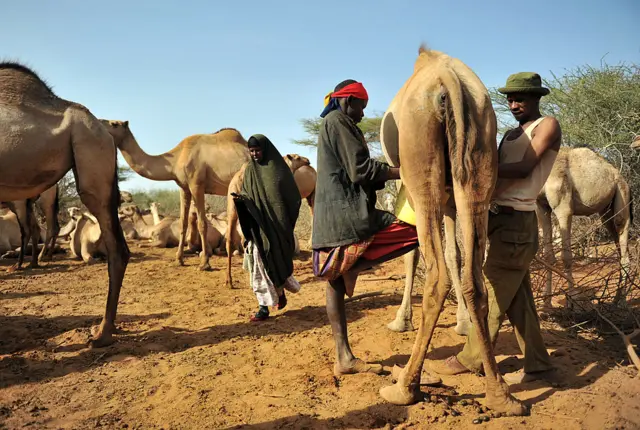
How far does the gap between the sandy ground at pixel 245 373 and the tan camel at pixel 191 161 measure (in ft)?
13.5

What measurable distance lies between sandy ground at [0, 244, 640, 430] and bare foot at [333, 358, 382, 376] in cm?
6

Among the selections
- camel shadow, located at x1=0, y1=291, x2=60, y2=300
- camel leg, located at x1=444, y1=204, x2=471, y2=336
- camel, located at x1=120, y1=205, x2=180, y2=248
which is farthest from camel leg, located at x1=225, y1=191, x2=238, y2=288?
camel, located at x1=120, y1=205, x2=180, y2=248

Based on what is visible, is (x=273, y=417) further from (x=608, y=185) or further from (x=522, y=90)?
(x=608, y=185)

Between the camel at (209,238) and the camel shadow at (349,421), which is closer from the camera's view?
the camel shadow at (349,421)

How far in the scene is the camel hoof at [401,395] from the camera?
3.15 m

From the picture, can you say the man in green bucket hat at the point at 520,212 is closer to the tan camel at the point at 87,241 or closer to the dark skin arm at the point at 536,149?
the dark skin arm at the point at 536,149

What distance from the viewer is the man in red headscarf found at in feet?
11.1

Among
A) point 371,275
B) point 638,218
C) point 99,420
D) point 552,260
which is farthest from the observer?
point 638,218

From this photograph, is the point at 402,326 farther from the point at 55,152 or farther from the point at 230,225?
the point at 55,152

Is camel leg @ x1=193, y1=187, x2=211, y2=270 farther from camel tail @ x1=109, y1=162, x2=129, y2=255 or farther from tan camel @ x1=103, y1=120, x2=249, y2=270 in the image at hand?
camel tail @ x1=109, y1=162, x2=129, y2=255

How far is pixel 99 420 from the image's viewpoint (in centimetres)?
321

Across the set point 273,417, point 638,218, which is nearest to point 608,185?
point 638,218

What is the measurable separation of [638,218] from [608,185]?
329 cm

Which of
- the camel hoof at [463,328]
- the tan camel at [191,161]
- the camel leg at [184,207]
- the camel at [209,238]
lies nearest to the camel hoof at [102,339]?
the camel hoof at [463,328]
